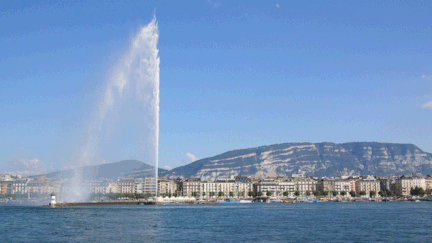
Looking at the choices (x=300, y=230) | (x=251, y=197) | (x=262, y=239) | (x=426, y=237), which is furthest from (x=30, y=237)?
(x=251, y=197)

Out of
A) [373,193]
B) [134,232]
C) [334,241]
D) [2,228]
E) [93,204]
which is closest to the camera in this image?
[334,241]

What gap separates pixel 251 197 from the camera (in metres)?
→ 199

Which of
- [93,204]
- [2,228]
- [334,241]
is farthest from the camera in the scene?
[93,204]

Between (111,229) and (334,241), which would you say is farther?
(111,229)

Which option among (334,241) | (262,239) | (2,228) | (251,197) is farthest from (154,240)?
(251,197)

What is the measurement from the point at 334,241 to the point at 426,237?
7.98 meters

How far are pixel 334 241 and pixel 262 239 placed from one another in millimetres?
5434

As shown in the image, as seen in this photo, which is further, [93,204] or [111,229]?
[93,204]

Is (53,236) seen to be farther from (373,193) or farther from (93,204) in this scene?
(373,193)

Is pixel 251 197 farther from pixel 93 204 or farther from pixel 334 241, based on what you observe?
pixel 334 241

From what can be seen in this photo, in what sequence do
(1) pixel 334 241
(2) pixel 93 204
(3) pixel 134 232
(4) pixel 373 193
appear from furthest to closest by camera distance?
(4) pixel 373 193 → (2) pixel 93 204 → (3) pixel 134 232 → (1) pixel 334 241

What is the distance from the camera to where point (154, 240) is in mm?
35812

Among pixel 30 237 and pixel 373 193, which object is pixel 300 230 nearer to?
pixel 30 237

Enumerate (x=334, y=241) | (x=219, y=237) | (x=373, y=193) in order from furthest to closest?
(x=373, y=193), (x=219, y=237), (x=334, y=241)
